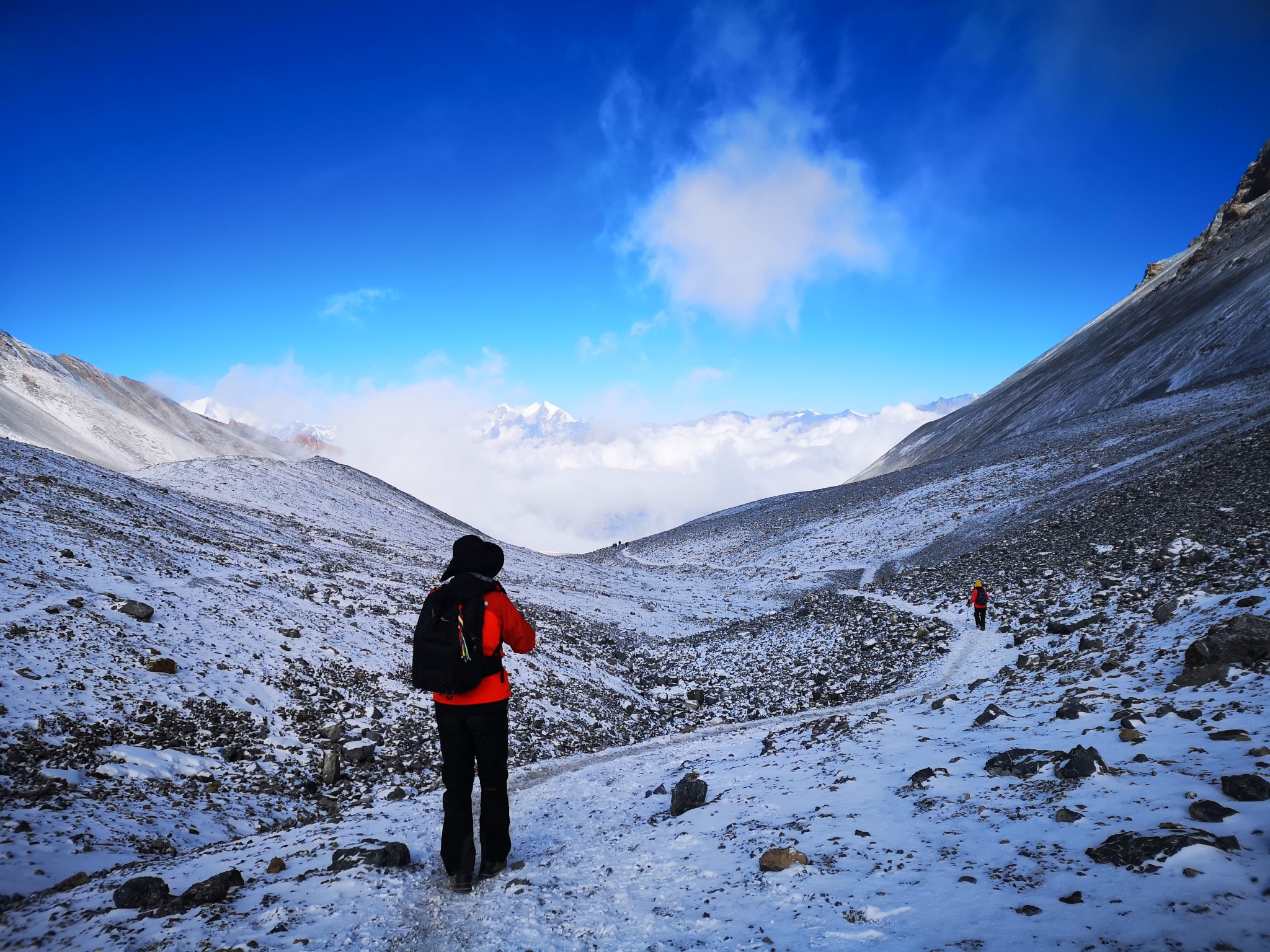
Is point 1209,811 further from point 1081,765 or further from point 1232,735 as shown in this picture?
point 1232,735

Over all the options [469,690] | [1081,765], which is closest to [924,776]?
[1081,765]

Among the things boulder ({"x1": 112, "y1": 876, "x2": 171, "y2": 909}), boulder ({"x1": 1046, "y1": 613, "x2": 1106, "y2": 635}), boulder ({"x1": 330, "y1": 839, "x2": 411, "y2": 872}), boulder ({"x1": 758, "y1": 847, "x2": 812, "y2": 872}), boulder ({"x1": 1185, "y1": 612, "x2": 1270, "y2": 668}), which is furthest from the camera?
boulder ({"x1": 1046, "y1": 613, "x2": 1106, "y2": 635})

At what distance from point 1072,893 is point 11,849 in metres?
9.67

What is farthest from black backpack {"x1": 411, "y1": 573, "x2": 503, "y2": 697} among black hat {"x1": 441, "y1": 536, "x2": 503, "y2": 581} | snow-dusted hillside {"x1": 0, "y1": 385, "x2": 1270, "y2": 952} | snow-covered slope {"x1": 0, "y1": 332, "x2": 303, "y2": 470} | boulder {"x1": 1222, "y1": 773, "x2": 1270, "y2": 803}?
snow-covered slope {"x1": 0, "y1": 332, "x2": 303, "y2": 470}

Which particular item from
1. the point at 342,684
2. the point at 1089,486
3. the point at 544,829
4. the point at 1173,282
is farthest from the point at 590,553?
the point at 1173,282

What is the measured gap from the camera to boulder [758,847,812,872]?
5773mm

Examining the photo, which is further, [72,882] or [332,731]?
[332,731]

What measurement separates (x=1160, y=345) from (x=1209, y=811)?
8841cm

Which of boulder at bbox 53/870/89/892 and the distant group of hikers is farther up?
the distant group of hikers

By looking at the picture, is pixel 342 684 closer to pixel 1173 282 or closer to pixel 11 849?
pixel 11 849

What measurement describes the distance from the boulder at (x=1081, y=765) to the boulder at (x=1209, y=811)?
1.31 metres

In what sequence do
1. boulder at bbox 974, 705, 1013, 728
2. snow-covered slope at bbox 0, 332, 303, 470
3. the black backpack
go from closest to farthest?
the black backpack < boulder at bbox 974, 705, 1013, 728 < snow-covered slope at bbox 0, 332, 303, 470

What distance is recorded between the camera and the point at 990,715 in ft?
30.9

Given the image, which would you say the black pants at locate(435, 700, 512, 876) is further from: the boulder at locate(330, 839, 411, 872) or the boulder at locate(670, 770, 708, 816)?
the boulder at locate(670, 770, 708, 816)
